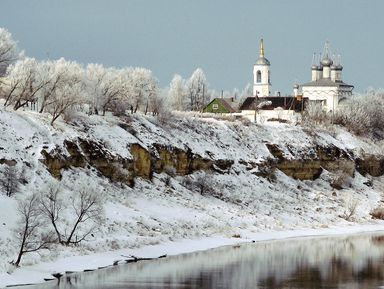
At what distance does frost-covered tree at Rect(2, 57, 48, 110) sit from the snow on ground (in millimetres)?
3823

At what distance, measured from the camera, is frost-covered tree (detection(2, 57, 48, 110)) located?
258ft

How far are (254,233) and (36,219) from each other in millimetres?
22412

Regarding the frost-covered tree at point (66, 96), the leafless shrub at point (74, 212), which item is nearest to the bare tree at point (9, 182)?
the leafless shrub at point (74, 212)

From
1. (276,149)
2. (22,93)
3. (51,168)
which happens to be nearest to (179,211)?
(51,168)

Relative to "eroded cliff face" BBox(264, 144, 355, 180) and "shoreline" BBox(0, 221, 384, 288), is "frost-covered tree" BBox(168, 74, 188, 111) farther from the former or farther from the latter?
"shoreline" BBox(0, 221, 384, 288)

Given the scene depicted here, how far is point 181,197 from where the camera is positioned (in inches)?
3063

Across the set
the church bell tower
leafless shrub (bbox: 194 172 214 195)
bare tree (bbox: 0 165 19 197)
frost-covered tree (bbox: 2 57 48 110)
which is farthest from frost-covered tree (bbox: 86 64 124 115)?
the church bell tower

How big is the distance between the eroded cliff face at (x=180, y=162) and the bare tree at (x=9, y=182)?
587 cm

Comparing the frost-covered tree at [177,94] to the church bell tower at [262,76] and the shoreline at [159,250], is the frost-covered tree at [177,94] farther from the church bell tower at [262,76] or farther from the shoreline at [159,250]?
the shoreline at [159,250]

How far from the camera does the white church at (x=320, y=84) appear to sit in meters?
140

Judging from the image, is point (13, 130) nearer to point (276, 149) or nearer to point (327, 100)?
point (276, 149)

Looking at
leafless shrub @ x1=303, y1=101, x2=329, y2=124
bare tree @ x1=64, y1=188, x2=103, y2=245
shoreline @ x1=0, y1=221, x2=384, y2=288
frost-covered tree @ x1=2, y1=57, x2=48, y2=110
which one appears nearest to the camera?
shoreline @ x1=0, y1=221, x2=384, y2=288

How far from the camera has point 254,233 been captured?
239 feet

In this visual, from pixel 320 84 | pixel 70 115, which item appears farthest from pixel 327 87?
pixel 70 115
